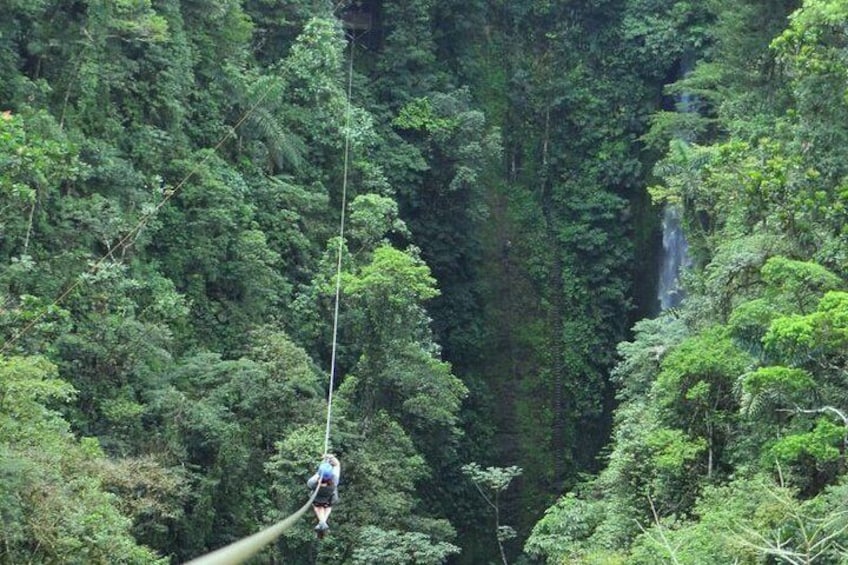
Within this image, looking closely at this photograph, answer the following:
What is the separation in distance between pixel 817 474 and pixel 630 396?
6416 millimetres

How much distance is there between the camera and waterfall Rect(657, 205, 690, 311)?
88.4 feet

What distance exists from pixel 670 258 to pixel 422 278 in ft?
28.3

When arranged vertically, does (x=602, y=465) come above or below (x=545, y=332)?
below

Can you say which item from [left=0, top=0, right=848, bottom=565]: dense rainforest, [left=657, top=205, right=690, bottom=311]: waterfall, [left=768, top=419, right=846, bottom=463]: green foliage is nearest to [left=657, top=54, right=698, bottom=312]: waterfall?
[left=657, top=205, right=690, bottom=311]: waterfall

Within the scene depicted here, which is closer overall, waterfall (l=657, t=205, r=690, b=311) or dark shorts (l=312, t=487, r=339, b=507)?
dark shorts (l=312, t=487, r=339, b=507)

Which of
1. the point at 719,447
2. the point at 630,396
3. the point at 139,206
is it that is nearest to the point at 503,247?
the point at 630,396

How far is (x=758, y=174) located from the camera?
1712cm

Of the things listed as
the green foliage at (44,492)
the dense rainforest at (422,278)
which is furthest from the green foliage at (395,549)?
the green foliage at (44,492)

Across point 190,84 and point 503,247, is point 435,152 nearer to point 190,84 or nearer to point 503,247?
point 503,247

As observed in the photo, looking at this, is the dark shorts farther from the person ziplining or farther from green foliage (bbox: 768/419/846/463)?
green foliage (bbox: 768/419/846/463)

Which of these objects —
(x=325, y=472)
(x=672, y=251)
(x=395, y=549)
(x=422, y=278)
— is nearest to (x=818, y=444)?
(x=325, y=472)

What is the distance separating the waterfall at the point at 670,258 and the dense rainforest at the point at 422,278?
1.24 ft

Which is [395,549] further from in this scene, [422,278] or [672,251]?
[672,251]

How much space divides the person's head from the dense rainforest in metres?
2.40
